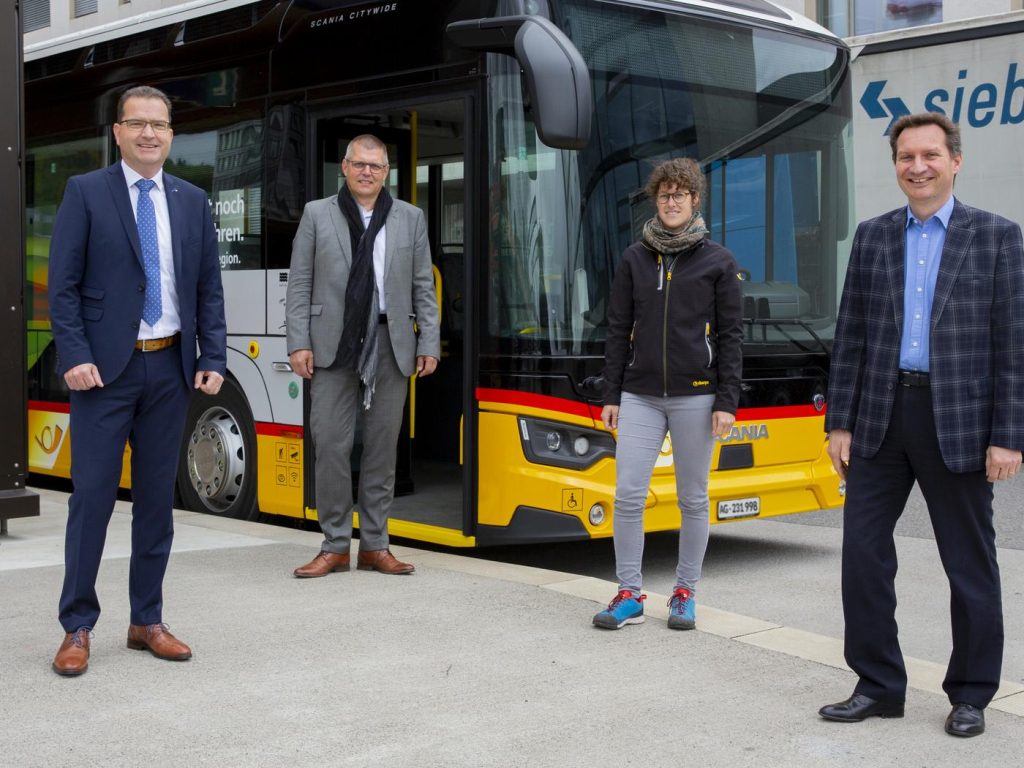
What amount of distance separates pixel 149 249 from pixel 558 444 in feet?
8.29

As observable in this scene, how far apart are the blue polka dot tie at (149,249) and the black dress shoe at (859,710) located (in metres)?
2.56

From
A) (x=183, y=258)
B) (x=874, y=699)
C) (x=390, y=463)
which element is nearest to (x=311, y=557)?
(x=390, y=463)

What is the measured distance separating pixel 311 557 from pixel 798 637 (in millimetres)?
2645

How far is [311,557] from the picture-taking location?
23.5 feet

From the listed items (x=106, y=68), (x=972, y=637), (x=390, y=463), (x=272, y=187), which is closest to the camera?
(x=972, y=637)

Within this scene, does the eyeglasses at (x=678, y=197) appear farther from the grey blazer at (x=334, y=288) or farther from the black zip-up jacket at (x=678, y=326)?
the grey blazer at (x=334, y=288)

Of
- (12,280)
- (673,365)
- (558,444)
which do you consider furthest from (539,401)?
(12,280)

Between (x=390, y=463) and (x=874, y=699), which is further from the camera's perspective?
(x=390, y=463)

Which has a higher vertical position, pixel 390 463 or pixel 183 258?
pixel 183 258

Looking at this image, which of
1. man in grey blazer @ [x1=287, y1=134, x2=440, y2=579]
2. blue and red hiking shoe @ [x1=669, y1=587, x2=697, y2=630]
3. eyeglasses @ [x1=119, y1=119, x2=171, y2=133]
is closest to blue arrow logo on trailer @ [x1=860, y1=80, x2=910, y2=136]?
man in grey blazer @ [x1=287, y1=134, x2=440, y2=579]

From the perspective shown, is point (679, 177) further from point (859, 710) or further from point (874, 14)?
point (874, 14)

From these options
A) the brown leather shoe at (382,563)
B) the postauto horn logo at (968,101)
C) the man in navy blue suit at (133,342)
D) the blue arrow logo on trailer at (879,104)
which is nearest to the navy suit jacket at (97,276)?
the man in navy blue suit at (133,342)

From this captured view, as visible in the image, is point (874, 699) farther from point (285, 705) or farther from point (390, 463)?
point (390, 463)

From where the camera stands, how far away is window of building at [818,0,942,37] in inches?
667
